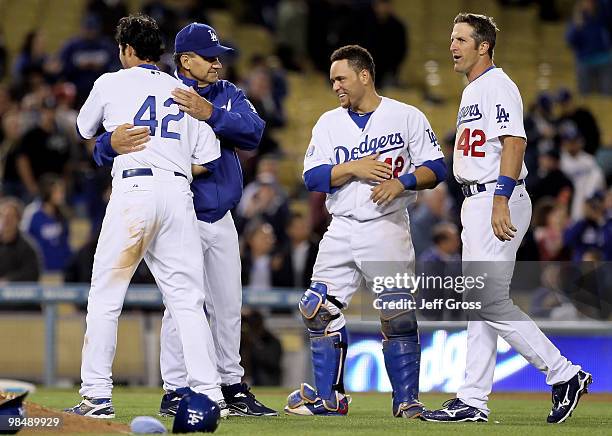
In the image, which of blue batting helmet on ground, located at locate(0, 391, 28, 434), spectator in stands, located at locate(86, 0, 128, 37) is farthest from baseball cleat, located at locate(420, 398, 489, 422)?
spectator in stands, located at locate(86, 0, 128, 37)

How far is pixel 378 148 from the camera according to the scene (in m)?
7.63

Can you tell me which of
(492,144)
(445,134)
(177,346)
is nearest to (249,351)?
(177,346)

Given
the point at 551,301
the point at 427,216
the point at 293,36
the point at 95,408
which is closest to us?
the point at 95,408

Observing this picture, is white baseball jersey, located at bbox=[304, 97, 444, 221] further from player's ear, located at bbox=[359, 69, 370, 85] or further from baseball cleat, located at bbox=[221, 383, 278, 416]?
baseball cleat, located at bbox=[221, 383, 278, 416]

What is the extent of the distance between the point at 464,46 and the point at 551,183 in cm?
751

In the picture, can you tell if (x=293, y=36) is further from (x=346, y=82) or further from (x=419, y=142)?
(x=419, y=142)

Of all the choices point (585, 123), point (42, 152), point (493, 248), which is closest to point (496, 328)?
point (493, 248)

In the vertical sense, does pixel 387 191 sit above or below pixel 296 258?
above

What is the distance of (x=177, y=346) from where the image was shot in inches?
300

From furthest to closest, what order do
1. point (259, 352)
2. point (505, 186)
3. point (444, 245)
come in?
point (444, 245) < point (259, 352) < point (505, 186)

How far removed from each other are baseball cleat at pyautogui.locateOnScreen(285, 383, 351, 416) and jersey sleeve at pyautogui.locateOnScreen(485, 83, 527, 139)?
179 centimetres

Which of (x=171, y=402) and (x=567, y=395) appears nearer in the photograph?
(x=567, y=395)

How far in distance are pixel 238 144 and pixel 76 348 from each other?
454cm

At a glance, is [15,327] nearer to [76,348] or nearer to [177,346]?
[76,348]
